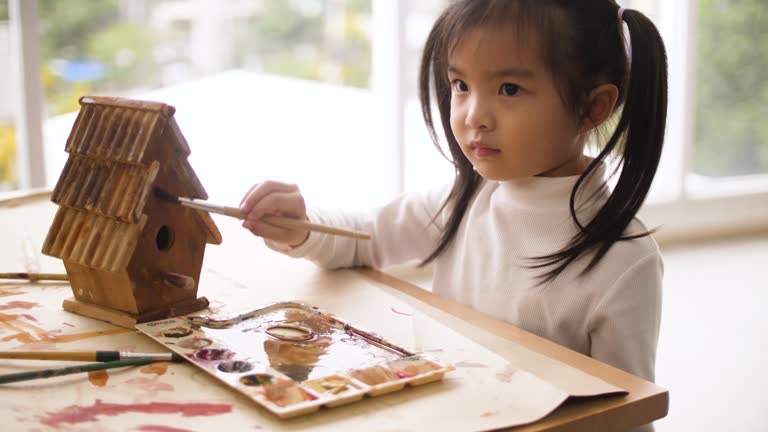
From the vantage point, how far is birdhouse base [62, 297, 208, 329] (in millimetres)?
812

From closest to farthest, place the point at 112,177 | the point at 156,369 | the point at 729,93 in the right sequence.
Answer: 1. the point at 156,369
2. the point at 112,177
3. the point at 729,93

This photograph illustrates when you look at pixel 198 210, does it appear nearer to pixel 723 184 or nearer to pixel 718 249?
pixel 718 249

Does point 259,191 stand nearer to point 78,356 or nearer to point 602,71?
point 78,356

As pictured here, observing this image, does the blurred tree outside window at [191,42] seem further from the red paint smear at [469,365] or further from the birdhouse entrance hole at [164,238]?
the red paint smear at [469,365]

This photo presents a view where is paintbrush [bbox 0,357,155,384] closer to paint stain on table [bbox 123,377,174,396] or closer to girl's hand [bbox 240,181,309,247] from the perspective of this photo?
paint stain on table [bbox 123,377,174,396]

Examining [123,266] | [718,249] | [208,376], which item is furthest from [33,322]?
[718,249]

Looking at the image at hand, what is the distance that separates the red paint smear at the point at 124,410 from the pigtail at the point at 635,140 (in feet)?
1.57

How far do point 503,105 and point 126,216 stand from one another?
1.40ft

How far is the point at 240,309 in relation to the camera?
0.88 meters

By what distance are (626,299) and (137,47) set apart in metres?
1.84

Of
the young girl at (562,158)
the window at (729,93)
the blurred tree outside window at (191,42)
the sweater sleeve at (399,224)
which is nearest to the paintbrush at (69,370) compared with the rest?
the young girl at (562,158)

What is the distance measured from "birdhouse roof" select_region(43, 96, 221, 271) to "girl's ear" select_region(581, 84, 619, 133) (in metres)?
0.46

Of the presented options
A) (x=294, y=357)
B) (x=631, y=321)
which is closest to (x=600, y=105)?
(x=631, y=321)

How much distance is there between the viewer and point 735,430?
5.36ft
